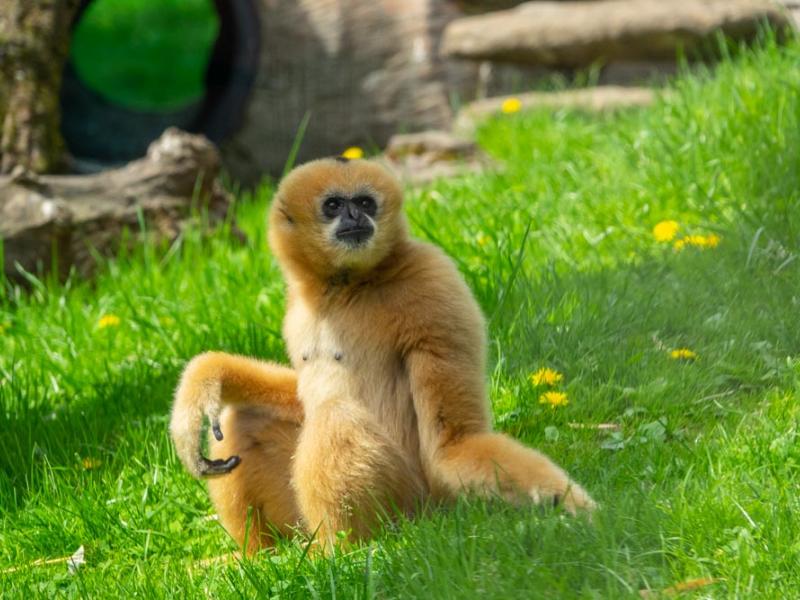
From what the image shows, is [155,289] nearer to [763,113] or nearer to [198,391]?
[198,391]

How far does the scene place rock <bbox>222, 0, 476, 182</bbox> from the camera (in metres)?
11.7

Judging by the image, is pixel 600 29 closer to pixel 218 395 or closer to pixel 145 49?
pixel 218 395

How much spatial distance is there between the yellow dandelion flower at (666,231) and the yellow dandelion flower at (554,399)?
170cm

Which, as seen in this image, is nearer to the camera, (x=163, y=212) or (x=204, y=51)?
(x=163, y=212)

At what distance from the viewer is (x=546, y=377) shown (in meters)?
5.02

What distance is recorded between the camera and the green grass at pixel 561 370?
3492 millimetres

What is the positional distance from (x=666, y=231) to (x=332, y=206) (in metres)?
2.48

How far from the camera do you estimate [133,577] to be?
4.05 meters

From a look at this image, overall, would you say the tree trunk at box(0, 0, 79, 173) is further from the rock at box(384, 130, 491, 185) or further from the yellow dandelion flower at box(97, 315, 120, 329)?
the rock at box(384, 130, 491, 185)

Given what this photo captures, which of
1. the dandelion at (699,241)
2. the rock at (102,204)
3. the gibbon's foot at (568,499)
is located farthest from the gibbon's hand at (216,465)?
the rock at (102,204)

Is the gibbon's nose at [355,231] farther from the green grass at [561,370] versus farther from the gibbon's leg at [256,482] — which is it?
the green grass at [561,370]

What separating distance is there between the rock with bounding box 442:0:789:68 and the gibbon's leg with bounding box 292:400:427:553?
6.55 m

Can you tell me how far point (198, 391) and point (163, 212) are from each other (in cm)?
418

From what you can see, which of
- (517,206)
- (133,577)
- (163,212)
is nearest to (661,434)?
(133,577)
